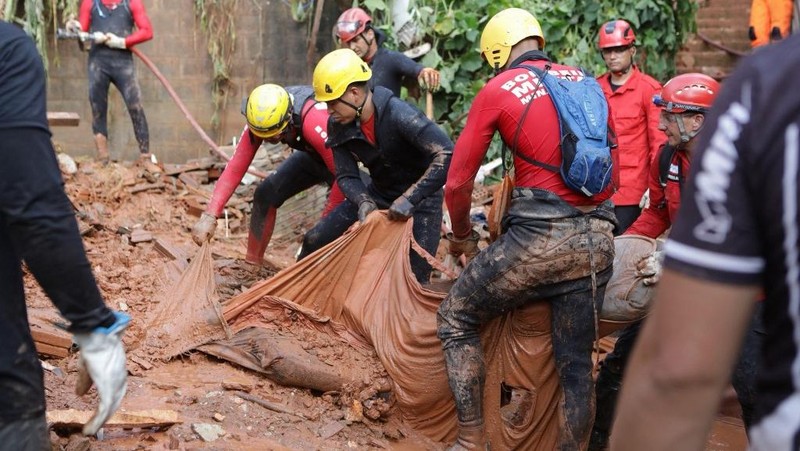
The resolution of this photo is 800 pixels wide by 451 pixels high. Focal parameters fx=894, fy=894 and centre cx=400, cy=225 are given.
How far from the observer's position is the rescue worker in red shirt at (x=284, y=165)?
5707 mm

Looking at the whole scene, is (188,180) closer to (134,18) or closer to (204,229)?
(134,18)

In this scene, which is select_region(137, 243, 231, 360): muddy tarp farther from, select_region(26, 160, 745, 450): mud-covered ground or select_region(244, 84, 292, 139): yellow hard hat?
select_region(244, 84, 292, 139): yellow hard hat

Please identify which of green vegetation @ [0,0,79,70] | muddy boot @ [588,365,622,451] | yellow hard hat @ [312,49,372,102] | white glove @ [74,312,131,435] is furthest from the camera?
green vegetation @ [0,0,79,70]

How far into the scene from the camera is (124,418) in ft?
13.3

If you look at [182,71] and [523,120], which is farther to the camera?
[182,71]

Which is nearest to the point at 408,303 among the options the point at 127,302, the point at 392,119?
the point at 392,119

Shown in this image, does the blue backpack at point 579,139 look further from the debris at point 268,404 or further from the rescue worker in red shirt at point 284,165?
the rescue worker in red shirt at point 284,165

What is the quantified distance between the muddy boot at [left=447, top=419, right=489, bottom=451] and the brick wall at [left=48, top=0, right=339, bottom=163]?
7.15 m

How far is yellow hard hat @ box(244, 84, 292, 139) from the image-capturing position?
5.68 metres

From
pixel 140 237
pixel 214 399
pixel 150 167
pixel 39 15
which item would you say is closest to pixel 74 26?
pixel 39 15

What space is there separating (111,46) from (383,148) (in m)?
5.18

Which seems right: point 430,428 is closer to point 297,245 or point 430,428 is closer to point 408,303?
point 408,303

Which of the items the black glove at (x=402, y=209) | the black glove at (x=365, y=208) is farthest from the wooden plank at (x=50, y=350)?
the black glove at (x=402, y=209)

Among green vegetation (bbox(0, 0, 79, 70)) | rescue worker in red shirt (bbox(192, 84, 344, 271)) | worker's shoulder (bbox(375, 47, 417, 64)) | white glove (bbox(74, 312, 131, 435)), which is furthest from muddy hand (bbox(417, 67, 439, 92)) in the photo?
green vegetation (bbox(0, 0, 79, 70))
